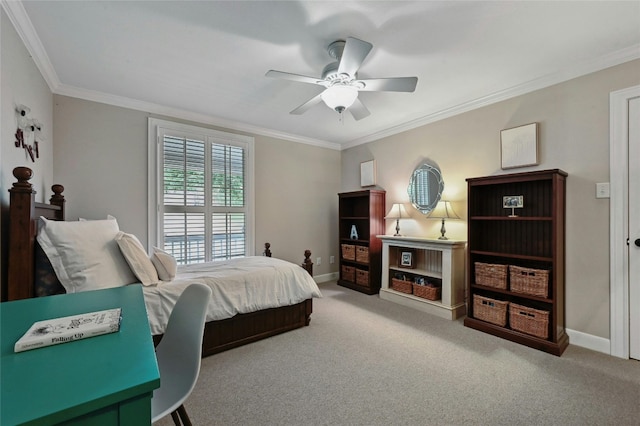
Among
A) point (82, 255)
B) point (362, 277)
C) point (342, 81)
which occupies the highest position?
point (342, 81)

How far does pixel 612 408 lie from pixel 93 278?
3398 millimetres

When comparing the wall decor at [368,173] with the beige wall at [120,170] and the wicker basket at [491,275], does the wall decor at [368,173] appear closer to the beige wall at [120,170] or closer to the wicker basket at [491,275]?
the beige wall at [120,170]

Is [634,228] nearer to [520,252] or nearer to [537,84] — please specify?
[520,252]

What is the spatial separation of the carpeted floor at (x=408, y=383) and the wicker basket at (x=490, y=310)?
0.17 metres

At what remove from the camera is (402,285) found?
3754 mm

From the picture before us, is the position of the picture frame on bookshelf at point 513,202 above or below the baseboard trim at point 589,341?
above

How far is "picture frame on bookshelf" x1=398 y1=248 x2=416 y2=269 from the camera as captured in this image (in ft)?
12.5

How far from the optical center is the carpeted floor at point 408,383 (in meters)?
1.66

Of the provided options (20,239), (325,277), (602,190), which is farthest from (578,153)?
(20,239)

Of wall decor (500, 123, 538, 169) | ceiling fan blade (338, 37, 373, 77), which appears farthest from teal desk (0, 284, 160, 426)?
wall decor (500, 123, 538, 169)

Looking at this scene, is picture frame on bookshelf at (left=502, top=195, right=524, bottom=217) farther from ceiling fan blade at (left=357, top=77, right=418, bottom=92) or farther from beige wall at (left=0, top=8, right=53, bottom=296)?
beige wall at (left=0, top=8, right=53, bottom=296)

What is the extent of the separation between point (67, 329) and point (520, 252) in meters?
3.50

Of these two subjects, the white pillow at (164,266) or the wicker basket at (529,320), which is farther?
the wicker basket at (529,320)

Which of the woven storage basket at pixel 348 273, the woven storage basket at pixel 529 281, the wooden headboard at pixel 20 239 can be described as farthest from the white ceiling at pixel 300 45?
the woven storage basket at pixel 348 273
